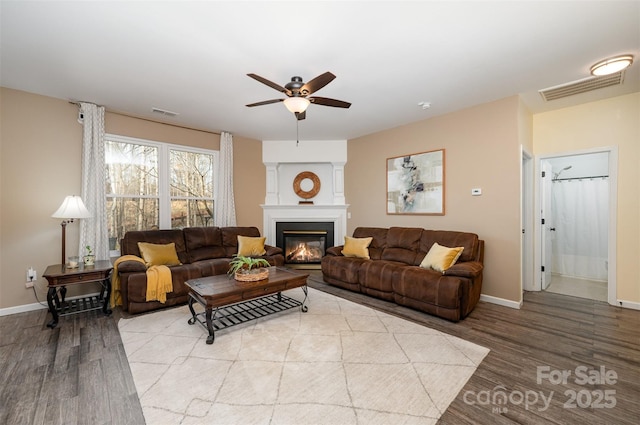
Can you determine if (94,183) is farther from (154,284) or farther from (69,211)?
(154,284)

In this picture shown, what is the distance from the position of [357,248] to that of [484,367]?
251 cm

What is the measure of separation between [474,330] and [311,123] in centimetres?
374

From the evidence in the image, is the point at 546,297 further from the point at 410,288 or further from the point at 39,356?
the point at 39,356

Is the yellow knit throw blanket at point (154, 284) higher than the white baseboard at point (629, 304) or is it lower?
higher

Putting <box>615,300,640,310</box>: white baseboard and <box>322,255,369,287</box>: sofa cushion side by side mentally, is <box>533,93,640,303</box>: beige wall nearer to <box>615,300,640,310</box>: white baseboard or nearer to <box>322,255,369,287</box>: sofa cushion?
<box>615,300,640,310</box>: white baseboard

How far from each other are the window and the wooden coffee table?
2034 mm

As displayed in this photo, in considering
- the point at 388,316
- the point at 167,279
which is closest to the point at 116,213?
the point at 167,279

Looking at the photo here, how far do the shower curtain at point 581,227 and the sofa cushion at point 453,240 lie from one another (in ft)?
9.63

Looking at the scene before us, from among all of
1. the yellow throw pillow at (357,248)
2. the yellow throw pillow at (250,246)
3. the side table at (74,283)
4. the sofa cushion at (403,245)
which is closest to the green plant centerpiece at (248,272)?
the yellow throw pillow at (250,246)

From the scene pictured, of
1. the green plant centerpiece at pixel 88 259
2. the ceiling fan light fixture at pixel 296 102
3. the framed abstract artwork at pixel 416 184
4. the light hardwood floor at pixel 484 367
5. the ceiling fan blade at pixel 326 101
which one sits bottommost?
the light hardwood floor at pixel 484 367

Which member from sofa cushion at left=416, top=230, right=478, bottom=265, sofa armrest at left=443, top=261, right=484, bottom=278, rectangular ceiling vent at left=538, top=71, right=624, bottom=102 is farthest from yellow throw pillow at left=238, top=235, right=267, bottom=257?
rectangular ceiling vent at left=538, top=71, right=624, bottom=102

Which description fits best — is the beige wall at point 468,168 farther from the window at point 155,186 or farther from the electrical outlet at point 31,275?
the window at point 155,186

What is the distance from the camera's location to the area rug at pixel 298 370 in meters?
1.68

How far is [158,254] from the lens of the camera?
12.3ft
